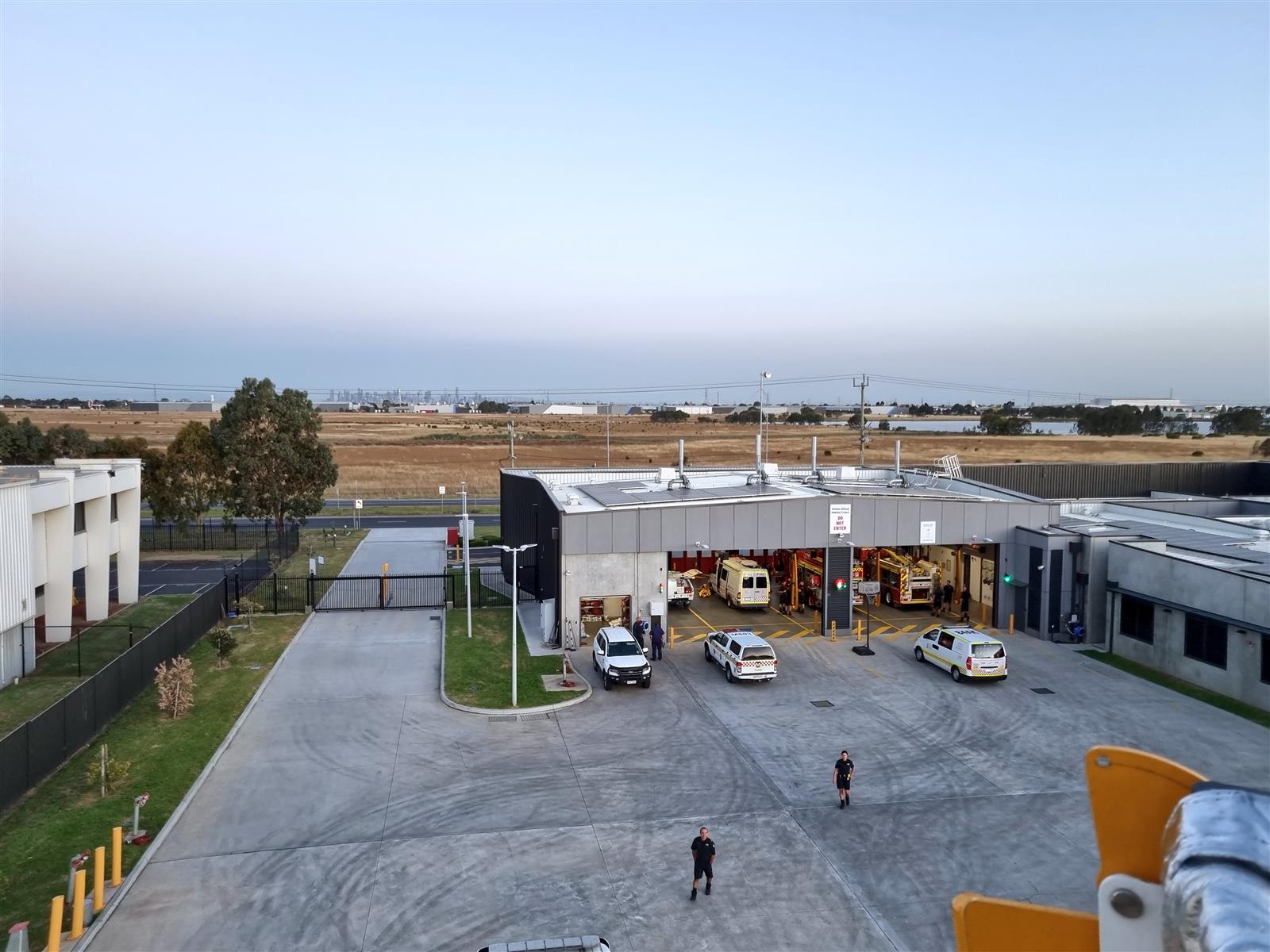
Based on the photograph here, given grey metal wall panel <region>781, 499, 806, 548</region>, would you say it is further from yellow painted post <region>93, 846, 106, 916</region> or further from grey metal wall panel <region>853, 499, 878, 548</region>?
yellow painted post <region>93, 846, 106, 916</region>

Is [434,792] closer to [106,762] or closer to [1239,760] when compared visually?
[106,762]

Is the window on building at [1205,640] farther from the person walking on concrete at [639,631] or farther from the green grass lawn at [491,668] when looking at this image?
the green grass lawn at [491,668]

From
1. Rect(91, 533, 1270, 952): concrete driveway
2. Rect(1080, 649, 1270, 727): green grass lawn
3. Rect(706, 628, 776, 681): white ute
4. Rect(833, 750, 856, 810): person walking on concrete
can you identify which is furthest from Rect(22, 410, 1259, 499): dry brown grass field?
Rect(833, 750, 856, 810): person walking on concrete

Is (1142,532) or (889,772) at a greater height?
(1142,532)

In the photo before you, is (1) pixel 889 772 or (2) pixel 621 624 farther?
(2) pixel 621 624

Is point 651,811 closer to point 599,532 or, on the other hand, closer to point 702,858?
point 702,858

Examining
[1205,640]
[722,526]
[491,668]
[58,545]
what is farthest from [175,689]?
[1205,640]

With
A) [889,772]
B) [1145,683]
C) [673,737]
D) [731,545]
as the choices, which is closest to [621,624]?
[731,545]
